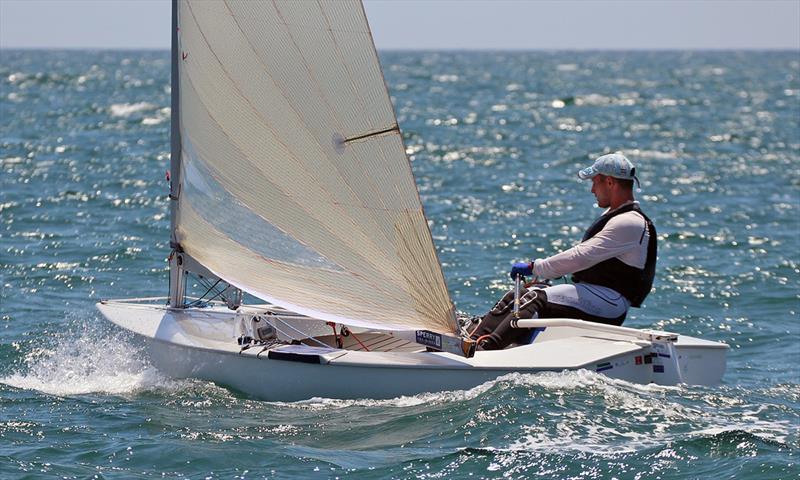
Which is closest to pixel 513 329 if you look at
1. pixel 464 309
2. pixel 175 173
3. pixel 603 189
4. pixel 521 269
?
pixel 521 269

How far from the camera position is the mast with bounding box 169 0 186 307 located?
819 centimetres

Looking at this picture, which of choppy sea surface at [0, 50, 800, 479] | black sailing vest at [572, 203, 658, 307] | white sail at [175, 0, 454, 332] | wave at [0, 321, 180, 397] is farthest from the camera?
wave at [0, 321, 180, 397]

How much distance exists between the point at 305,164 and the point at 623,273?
2045 millimetres

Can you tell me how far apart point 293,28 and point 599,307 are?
2.52m

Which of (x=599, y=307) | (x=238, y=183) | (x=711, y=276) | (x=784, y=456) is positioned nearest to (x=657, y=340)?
(x=599, y=307)

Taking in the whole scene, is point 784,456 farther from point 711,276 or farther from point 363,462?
point 711,276

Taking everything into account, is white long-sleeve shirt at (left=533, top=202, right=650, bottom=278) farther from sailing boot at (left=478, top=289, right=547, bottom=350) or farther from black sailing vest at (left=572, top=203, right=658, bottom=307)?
sailing boot at (left=478, top=289, right=547, bottom=350)

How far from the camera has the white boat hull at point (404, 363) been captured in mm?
7641

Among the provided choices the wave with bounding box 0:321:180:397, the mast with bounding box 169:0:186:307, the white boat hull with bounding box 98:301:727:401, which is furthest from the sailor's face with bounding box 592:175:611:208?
the wave with bounding box 0:321:180:397

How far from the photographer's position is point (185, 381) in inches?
321

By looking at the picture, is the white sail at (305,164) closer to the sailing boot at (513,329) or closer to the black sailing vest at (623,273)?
the sailing boot at (513,329)

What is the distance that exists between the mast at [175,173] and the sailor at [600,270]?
6.46 feet

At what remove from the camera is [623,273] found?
26.7 ft

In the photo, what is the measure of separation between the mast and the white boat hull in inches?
19.1
